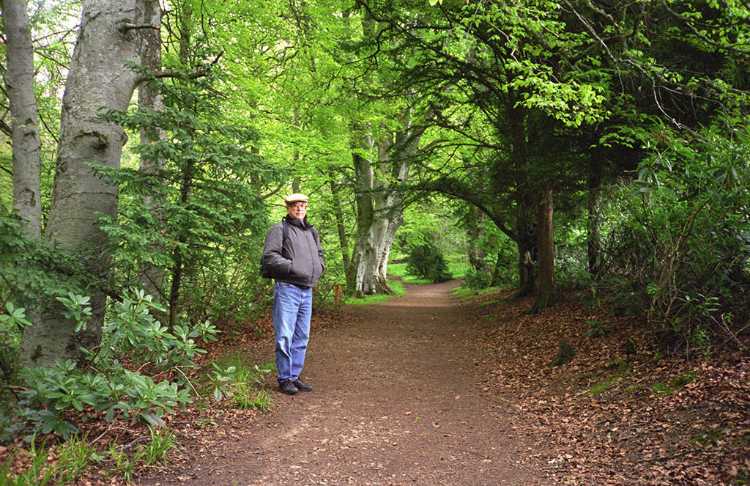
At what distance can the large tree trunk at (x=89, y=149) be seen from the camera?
4188mm

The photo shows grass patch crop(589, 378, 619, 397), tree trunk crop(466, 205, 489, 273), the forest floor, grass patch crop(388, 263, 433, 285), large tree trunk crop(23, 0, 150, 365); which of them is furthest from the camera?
grass patch crop(388, 263, 433, 285)

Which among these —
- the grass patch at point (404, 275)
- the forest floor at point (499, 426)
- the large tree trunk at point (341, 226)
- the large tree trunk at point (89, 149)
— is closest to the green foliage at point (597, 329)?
the forest floor at point (499, 426)

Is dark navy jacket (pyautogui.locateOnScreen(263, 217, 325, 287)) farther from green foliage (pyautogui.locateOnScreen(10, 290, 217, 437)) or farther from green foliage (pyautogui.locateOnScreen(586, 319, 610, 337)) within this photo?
green foliage (pyautogui.locateOnScreen(586, 319, 610, 337))

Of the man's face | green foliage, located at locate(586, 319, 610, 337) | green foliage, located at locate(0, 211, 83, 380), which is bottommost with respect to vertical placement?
green foliage, located at locate(586, 319, 610, 337)

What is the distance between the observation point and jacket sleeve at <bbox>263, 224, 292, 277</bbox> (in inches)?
198

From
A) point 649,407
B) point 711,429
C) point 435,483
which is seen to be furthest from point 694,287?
point 435,483

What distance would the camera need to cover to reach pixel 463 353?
8.25 m

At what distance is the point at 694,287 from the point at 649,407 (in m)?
1.39

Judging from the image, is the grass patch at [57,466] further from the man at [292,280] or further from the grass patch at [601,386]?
the grass patch at [601,386]

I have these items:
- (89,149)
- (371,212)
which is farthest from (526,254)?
(89,149)

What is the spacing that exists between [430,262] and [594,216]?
973 inches

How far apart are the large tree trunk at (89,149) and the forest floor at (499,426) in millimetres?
1276

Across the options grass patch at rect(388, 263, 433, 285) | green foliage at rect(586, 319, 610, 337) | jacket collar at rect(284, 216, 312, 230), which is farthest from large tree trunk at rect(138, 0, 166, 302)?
grass patch at rect(388, 263, 433, 285)

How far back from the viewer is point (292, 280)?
521 cm
